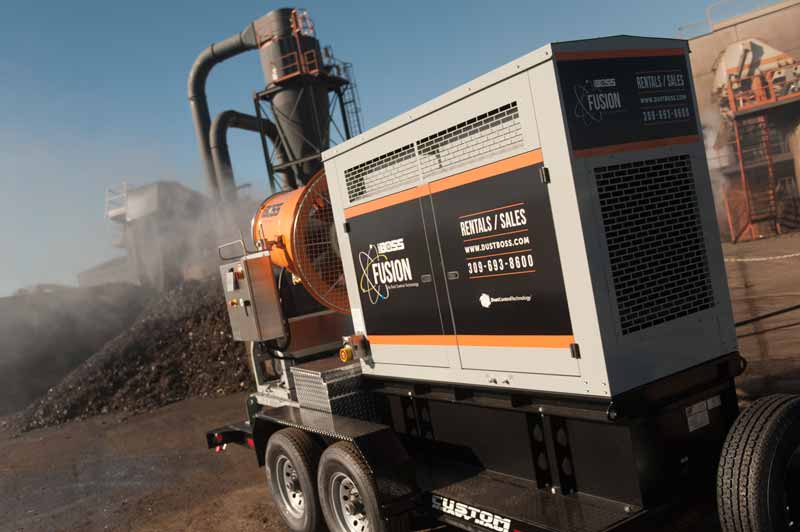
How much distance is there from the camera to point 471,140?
12.9 ft

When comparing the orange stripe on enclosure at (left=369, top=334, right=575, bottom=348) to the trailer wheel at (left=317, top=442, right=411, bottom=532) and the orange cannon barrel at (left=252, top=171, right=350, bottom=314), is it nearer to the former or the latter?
the trailer wheel at (left=317, top=442, right=411, bottom=532)

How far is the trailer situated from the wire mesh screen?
1146mm

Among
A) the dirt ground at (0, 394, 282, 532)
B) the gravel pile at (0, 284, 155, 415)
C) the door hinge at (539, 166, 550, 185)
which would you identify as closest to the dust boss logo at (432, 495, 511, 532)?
the door hinge at (539, 166, 550, 185)

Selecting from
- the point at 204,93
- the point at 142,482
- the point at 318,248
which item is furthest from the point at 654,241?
the point at 204,93

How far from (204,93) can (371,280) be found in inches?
786

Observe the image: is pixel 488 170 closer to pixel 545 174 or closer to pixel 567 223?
pixel 545 174

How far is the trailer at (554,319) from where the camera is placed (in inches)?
132

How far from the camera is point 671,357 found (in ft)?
11.9

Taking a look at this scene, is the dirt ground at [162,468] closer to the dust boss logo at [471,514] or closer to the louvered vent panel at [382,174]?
the dust boss logo at [471,514]

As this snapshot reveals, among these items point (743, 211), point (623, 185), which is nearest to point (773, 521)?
point (623, 185)

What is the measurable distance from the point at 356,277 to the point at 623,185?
2.28 metres

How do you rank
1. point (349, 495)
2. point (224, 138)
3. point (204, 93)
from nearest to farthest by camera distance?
point (349, 495)
point (224, 138)
point (204, 93)

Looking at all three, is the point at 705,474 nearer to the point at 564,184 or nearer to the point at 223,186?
the point at 564,184

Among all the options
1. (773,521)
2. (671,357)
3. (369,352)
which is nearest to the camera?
(773,521)
